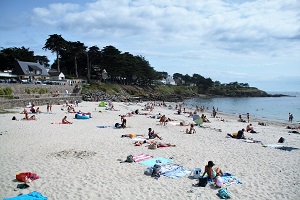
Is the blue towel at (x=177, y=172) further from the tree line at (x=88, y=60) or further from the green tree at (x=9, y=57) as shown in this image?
the green tree at (x=9, y=57)

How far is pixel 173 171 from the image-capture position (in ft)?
30.1

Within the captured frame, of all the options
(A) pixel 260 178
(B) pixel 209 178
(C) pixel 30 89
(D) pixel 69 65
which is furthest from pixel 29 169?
(D) pixel 69 65

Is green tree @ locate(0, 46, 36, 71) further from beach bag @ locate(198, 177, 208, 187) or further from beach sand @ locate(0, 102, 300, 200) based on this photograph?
beach bag @ locate(198, 177, 208, 187)

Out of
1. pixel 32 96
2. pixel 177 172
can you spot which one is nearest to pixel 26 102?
pixel 32 96

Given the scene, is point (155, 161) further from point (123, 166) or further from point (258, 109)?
point (258, 109)

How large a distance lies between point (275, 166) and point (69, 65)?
71419 millimetres

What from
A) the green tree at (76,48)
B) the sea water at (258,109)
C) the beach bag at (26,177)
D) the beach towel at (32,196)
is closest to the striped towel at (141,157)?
the beach bag at (26,177)

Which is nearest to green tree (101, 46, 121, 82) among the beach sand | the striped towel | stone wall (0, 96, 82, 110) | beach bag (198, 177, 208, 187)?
stone wall (0, 96, 82, 110)

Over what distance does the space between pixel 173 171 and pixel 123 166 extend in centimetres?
192

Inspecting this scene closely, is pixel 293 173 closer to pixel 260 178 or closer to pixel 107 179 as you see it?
pixel 260 178

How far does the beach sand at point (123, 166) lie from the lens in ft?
24.3

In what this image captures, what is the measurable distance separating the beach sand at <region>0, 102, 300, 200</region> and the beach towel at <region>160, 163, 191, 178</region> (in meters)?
0.27

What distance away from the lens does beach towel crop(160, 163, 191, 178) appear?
8.82 meters

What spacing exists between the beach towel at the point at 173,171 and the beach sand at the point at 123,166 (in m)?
0.27
